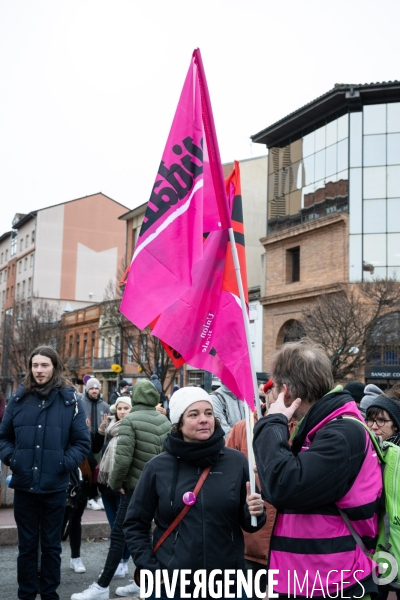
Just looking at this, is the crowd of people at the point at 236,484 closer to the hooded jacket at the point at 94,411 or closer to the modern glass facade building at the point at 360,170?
the hooded jacket at the point at 94,411

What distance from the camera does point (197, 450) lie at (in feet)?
11.5

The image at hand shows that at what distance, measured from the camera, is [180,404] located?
12.2ft

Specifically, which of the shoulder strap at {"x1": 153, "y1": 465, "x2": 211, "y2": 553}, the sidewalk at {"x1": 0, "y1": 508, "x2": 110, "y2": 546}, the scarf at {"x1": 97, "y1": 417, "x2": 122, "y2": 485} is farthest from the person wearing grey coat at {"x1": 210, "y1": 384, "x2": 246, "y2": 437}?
the sidewalk at {"x1": 0, "y1": 508, "x2": 110, "y2": 546}

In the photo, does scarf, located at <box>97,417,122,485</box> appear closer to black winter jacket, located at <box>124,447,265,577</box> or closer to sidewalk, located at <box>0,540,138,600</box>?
sidewalk, located at <box>0,540,138,600</box>

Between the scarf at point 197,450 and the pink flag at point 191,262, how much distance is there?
499mm

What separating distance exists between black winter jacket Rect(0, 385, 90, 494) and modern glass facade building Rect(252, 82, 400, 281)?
87.1 feet

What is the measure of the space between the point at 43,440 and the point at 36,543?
0.82 metres

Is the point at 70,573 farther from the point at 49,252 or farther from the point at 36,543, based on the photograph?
the point at 49,252

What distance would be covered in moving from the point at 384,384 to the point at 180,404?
26753mm

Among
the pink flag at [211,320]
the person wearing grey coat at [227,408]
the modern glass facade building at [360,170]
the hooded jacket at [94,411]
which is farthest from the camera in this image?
the modern glass facade building at [360,170]

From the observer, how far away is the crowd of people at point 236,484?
274 cm

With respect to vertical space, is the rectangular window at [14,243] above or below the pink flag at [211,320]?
above

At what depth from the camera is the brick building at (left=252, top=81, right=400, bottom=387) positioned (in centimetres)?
3159

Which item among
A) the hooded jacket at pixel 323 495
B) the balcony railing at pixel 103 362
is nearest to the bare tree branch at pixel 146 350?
the balcony railing at pixel 103 362
